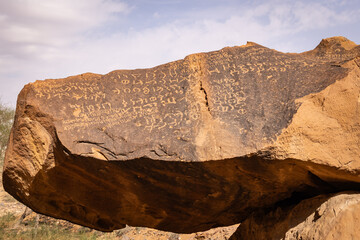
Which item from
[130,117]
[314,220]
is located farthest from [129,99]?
[314,220]

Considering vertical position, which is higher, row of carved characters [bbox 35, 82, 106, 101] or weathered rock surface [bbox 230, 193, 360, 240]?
row of carved characters [bbox 35, 82, 106, 101]

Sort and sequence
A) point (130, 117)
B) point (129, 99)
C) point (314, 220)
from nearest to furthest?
1. point (314, 220)
2. point (130, 117)
3. point (129, 99)

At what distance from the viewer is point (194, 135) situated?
122 inches

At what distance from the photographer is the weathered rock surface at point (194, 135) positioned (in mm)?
3031

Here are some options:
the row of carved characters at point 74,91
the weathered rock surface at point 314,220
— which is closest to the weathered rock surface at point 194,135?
the row of carved characters at point 74,91

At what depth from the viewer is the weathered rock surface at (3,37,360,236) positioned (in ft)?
9.95

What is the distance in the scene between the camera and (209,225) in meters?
4.14

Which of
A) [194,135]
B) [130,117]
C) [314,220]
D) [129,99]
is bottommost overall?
[314,220]

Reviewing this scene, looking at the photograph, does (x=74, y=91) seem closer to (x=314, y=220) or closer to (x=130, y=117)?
(x=130, y=117)

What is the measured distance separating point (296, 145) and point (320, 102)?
461 millimetres

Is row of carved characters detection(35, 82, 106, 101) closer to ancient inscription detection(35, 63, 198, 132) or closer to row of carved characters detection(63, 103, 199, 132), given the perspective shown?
ancient inscription detection(35, 63, 198, 132)

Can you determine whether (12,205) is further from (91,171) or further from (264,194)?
(264,194)

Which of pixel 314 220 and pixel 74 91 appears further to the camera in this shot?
pixel 74 91

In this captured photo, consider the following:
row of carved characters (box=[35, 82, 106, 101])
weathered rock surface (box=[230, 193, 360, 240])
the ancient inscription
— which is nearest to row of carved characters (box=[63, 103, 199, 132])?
the ancient inscription
